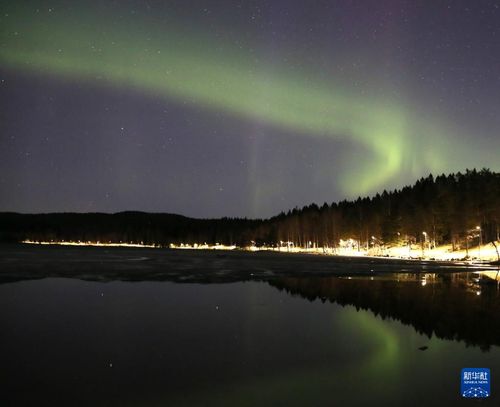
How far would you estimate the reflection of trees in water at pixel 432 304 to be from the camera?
17.1m

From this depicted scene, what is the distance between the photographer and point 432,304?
79.2 ft

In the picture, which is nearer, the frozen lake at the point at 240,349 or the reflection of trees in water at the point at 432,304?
the frozen lake at the point at 240,349

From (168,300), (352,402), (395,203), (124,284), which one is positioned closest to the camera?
(352,402)

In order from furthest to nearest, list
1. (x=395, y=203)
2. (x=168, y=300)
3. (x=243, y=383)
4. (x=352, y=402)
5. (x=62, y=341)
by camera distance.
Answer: (x=395, y=203) → (x=168, y=300) → (x=62, y=341) → (x=243, y=383) → (x=352, y=402)

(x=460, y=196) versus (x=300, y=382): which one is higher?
(x=460, y=196)

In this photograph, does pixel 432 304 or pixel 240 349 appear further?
pixel 432 304

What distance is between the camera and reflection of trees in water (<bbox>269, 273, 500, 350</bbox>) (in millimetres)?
17094

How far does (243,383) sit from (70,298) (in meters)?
17.3

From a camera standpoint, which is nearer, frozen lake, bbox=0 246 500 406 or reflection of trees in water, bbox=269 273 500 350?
frozen lake, bbox=0 246 500 406

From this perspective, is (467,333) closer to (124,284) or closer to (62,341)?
(62,341)

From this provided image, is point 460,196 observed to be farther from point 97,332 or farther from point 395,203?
point 97,332

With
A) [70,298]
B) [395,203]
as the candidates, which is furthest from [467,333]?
[395,203]

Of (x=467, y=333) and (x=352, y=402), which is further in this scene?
(x=467, y=333)

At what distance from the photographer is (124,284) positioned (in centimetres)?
3366
